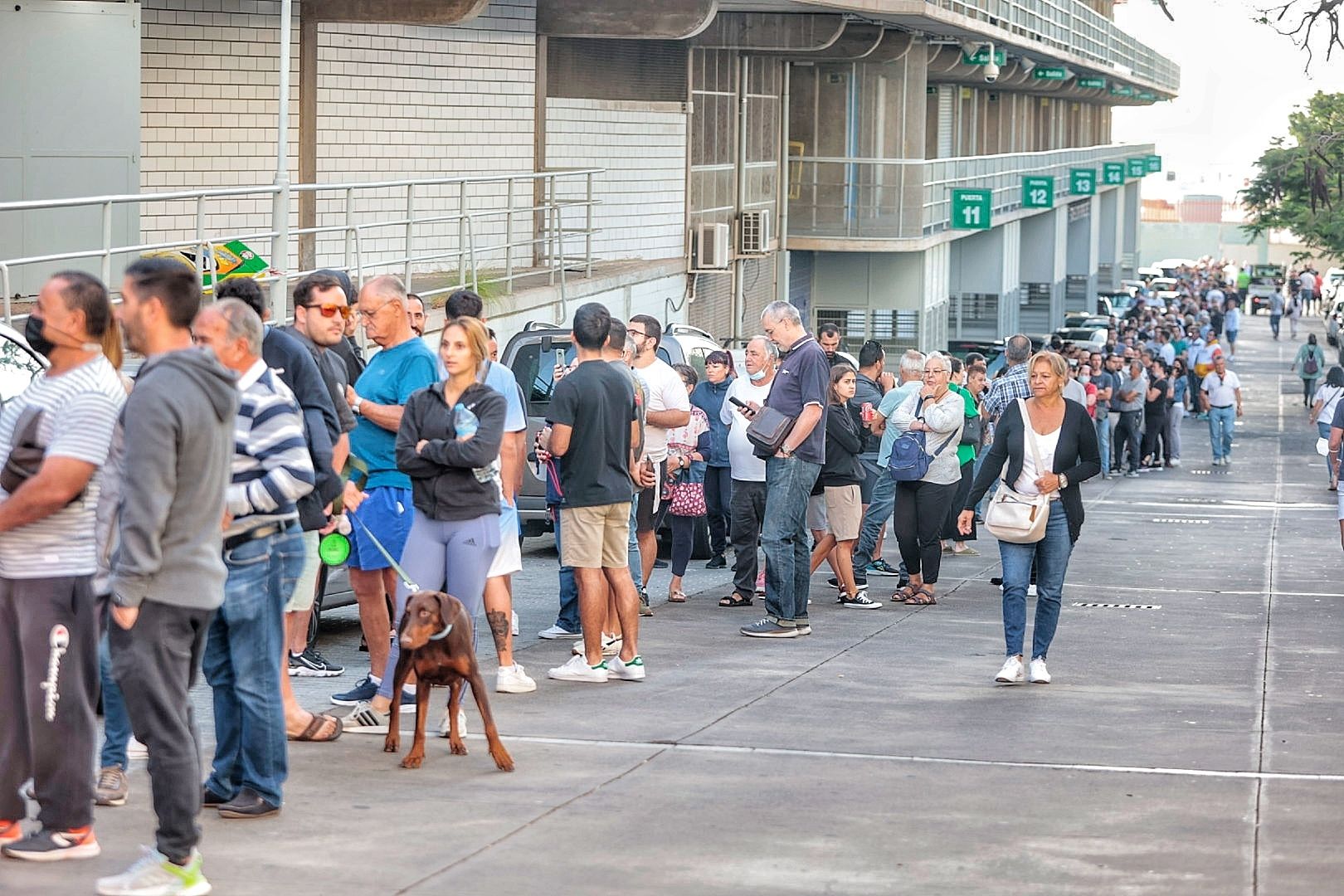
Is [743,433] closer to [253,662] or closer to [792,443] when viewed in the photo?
[792,443]

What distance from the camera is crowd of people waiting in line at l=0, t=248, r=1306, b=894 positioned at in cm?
584

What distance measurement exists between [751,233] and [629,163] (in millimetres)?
4913

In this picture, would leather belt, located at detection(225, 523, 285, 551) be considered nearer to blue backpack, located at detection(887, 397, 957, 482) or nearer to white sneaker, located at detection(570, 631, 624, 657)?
white sneaker, located at detection(570, 631, 624, 657)

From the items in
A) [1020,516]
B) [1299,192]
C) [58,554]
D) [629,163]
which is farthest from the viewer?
[1299,192]

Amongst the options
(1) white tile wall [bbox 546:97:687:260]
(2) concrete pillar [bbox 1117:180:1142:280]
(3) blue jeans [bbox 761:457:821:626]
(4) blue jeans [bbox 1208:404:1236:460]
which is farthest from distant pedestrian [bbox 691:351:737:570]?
(2) concrete pillar [bbox 1117:180:1142:280]

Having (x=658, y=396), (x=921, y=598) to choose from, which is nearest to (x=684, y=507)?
(x=658, y=396)

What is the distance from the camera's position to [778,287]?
3784 cm

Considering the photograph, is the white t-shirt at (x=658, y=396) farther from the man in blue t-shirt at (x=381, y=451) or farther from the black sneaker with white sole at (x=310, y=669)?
the man in blue t-shirt at (x=381, y=451)

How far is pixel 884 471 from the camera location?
1502cm

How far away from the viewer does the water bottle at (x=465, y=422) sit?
8.14 metres

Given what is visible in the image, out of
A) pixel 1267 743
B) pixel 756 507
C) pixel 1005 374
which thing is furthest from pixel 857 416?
pixel 1267 743

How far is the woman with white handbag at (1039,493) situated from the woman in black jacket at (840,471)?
102 inches

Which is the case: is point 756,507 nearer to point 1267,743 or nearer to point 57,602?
point 1267,743

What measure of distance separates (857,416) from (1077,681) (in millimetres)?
3992
